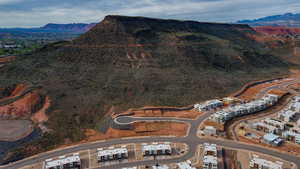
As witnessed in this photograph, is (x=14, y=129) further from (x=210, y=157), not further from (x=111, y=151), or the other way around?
(x=210, y=157)

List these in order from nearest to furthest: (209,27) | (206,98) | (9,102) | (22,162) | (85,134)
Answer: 1. (22,162)
2. (85,134)
3. (9,102)
4. (206,98)
5. (209,27)

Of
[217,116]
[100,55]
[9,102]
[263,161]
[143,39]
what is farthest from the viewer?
[143,39]

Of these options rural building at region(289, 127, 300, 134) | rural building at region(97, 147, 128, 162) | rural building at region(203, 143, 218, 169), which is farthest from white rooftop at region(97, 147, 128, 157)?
rural building at region(289, 127, 300, 134)

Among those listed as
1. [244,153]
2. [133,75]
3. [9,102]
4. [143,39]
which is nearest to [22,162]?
[9,102]

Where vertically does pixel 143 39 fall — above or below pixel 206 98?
above

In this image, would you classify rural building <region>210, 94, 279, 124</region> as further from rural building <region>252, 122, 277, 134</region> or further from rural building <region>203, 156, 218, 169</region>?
rural building <region>203, 156, 218, 169</region>

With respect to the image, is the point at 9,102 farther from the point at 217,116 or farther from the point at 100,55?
the point at 217,116

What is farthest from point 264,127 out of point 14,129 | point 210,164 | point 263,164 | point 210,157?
point 14,129
